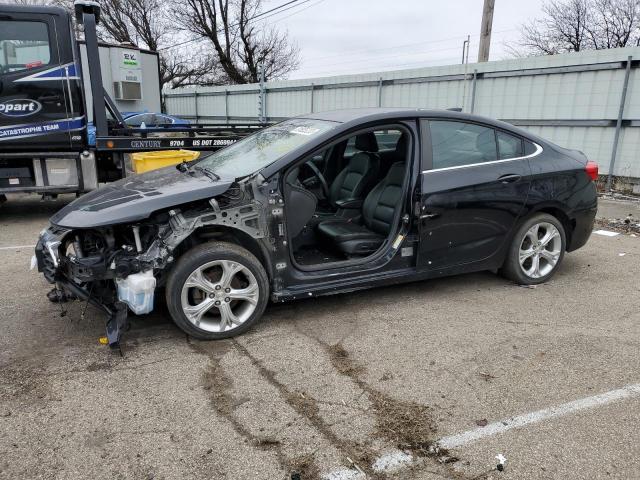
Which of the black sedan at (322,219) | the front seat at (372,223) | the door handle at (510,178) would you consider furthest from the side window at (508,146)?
the front seat at (372,223)

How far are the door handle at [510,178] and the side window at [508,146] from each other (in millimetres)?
168

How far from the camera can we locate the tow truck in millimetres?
6781

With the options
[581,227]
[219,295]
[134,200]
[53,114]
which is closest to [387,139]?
[581,227]

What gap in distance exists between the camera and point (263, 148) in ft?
13.8

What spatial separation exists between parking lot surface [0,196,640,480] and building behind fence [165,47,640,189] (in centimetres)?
611

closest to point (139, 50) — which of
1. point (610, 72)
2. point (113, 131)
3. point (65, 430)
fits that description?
point (113, 131)

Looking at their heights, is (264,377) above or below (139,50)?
below

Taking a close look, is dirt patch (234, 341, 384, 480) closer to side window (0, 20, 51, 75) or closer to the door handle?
the door handle

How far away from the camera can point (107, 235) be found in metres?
3.35

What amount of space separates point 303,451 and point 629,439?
1.63 metres

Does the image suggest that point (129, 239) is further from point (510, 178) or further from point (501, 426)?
point (510, 178)

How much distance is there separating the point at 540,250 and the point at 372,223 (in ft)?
5.16

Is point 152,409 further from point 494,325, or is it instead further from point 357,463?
point 494,325

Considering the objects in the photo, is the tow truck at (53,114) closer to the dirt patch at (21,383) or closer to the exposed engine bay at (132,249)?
the exposed engine bay at (132,249)
